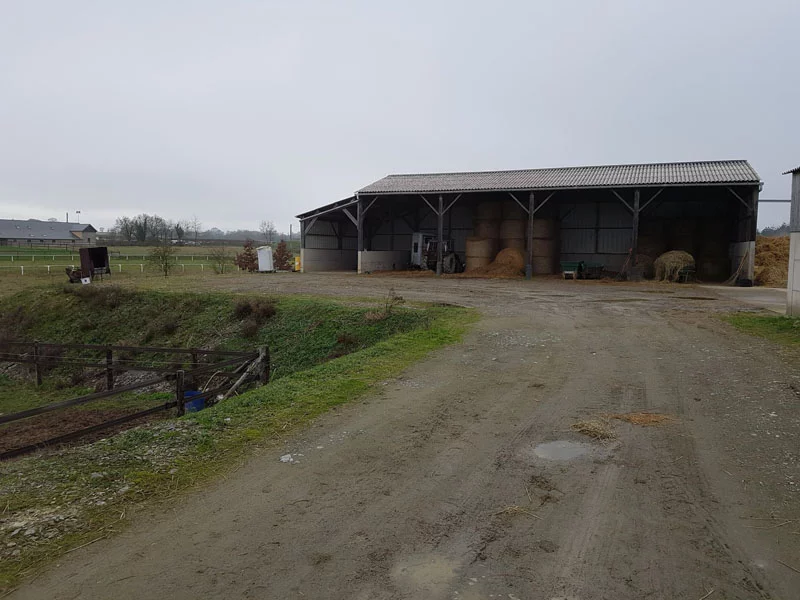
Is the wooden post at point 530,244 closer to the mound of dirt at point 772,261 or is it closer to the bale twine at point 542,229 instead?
the bale twine at point 542,229

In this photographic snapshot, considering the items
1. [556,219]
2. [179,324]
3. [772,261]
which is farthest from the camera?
[556,219]

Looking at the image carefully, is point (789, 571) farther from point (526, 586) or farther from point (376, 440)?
point (376, 440)

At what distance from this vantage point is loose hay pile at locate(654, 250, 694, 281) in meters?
24.5

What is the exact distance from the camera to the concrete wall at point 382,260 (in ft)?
106

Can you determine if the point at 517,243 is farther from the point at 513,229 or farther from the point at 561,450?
the point at 561,450

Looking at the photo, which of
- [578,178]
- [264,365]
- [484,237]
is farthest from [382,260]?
[264,365]

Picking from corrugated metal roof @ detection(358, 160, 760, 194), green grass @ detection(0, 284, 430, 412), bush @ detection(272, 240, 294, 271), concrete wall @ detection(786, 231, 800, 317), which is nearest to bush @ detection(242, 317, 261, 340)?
green grass @ detection(0, 284, 430, 412)

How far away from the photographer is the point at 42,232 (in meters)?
96.4

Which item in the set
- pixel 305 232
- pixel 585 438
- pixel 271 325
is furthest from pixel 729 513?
pixel 305 232

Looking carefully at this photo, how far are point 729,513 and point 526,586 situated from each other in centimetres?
179

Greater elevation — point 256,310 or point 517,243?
point 517,243

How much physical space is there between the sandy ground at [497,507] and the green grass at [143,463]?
240 millimetres

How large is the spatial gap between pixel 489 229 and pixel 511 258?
271 cm

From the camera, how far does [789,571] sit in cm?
321
